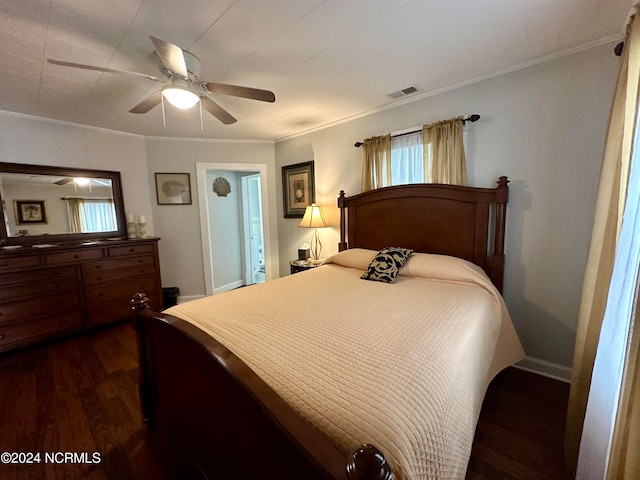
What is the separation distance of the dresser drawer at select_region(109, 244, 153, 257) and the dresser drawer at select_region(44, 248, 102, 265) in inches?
4.9

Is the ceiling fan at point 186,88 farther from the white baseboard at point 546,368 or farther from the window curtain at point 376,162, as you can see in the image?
the white baseboard at point 546,368

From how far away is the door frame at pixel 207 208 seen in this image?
3.76 m

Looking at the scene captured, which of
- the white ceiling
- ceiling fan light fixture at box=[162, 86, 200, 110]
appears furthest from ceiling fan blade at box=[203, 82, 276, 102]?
the white ceiling

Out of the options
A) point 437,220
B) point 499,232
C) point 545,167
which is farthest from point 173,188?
point 545,167

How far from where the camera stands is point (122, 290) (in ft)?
10.0

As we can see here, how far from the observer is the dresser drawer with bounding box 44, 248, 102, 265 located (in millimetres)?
2577

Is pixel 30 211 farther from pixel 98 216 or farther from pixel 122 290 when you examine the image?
pixel 122 290

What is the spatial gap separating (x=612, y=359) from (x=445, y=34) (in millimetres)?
1861

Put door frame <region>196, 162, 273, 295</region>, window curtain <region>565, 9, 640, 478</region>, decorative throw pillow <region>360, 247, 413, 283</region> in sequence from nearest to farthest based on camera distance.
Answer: window curtain <region>565, 9, 640, 478</region>, decorative throw pillow <region>360, 247, 413, 283</region>, door frame <region>196, 162, 273, 295</region>

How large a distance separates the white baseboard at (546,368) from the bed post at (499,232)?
24.7 inches

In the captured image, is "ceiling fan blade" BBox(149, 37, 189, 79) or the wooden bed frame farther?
"ceiling fan blade" BBox(149, 37, 189, 79)

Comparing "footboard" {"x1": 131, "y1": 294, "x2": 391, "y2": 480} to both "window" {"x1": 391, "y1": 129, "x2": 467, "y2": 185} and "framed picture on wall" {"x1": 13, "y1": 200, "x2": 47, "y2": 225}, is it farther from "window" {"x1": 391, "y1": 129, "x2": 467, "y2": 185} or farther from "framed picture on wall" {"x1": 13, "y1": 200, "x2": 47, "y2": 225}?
"framed picture on wall" {"x1": 13, "y1": 200, "x2": 47, "y2": 225}

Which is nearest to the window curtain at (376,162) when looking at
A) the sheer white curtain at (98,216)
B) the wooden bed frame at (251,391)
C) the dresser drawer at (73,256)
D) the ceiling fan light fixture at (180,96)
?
the wooden bed frame at (251,391)

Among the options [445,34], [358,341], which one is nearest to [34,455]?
[358,341]
